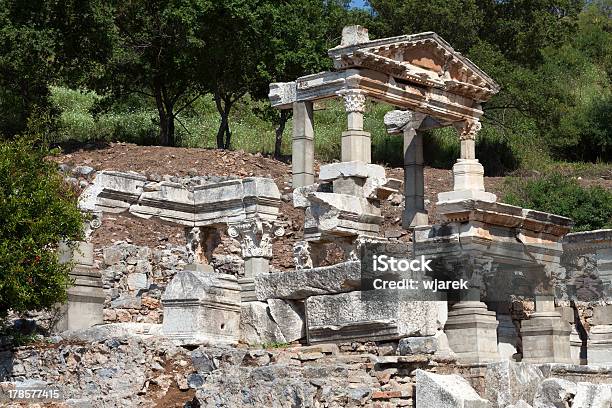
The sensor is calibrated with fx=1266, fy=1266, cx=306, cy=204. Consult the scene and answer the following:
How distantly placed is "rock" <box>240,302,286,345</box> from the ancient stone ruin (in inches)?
0.9

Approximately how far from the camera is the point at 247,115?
4903 cm

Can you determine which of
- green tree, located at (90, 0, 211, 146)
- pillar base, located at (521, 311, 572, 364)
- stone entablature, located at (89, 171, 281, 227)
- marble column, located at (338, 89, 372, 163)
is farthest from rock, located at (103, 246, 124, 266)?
green tree, located at (90, 0, 211, 146)

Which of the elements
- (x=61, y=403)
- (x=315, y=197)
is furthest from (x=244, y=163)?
(x=61, y=403)

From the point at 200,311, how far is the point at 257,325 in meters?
0.76

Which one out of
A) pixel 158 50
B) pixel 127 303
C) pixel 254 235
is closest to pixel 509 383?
pixel 254 235

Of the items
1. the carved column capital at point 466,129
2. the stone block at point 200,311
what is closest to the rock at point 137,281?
the carved column capital at point 466,129

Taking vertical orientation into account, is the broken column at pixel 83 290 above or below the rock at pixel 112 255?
below

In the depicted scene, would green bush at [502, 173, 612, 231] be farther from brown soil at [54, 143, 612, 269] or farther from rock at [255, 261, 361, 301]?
rock at [255, 261, 361, 301]

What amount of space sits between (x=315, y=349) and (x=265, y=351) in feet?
1.87

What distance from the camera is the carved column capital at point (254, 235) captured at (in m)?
19.3

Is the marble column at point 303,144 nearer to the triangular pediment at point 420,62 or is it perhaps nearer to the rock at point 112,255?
the triangular pediment at point 420,62

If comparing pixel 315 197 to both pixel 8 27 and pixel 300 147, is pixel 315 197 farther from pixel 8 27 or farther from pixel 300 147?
pixel 8 27

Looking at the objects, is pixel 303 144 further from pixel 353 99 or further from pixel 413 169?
pixel 413 169

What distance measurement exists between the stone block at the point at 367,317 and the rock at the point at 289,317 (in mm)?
356
